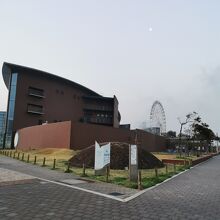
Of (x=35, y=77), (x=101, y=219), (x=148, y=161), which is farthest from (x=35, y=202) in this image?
(x=35, y=77)

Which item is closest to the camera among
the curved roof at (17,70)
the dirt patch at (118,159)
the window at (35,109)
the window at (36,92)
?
the dirt patch at (118,159)

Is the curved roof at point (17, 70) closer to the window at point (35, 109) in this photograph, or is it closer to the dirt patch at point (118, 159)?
the window at point (35, 109)

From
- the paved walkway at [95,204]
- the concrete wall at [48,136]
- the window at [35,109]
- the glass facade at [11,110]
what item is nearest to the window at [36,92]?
the window at [35,109]

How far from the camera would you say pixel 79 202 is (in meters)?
9.92

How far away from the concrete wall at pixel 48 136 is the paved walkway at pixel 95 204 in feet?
119

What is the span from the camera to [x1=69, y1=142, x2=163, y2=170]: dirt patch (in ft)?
77.4

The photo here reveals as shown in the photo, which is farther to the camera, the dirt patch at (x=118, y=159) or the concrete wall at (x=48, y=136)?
the concrete wall at (x=48, y=136)

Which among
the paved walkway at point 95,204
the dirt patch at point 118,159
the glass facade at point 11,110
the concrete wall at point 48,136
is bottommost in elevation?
the paved walkway at point 95,204

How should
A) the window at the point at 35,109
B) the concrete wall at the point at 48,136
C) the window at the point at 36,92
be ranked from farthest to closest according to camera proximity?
the window at the point at 36,92 → the window at the point at 35,109 → the concrete wall at the point at 48,136

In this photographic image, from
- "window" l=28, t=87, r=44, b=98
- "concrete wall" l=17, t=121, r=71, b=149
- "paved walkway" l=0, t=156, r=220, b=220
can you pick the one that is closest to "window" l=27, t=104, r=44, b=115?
"window" l=28, t=87, r=44, b=98

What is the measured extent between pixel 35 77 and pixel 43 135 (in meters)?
28.0

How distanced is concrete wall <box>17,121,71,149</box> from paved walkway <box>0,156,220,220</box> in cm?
3641

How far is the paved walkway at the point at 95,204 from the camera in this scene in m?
8.25

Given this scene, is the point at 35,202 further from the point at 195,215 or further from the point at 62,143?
the point at 62,143
